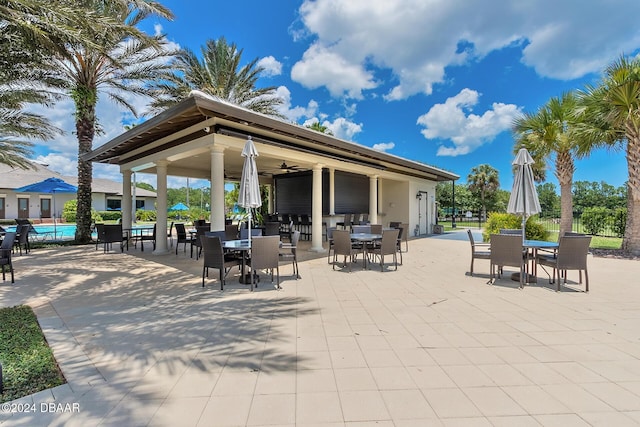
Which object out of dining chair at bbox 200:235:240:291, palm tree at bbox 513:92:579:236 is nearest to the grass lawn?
dining chair at bbox 200:235:240:291

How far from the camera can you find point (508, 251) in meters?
→ 5.27

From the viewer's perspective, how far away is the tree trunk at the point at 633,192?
28.2ft

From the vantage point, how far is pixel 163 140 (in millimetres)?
8148

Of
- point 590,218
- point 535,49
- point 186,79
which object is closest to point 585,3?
point 535,49

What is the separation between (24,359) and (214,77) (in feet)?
44.4

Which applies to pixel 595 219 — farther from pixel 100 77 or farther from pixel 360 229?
pixel 100 77

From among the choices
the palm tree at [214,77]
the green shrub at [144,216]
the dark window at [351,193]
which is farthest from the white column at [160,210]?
the green shrub at [144,216]

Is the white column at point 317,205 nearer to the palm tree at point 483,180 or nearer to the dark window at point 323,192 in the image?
the dark window at point 323,192

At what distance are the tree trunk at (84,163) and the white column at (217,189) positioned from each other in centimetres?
745

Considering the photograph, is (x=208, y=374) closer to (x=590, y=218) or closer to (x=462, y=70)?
(x=590, y=218)

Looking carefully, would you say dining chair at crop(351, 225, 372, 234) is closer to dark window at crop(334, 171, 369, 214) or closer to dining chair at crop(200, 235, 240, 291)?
dining chair at crop(200, 235, 240, 291)

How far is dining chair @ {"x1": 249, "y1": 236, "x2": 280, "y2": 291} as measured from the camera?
16.7 feet

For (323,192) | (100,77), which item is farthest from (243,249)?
(100,77)

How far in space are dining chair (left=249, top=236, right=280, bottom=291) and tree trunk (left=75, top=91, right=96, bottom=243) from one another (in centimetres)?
976
